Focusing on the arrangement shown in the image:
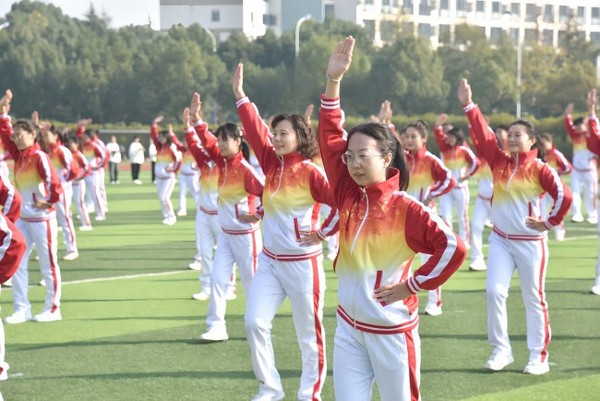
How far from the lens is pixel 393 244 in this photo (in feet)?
19.1

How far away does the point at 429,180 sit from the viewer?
1282cm

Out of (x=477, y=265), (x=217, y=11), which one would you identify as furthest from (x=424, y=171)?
(x=477, y=265)

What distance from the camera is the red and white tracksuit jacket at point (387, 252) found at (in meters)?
5.75

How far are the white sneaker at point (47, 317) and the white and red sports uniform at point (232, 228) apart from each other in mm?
2294

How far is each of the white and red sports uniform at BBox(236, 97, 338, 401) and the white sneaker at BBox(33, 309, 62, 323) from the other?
440 cm

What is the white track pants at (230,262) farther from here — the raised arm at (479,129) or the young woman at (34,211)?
the young woman at (34,211)

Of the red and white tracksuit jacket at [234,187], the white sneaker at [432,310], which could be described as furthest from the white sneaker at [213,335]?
the white sneaker at [432,310]

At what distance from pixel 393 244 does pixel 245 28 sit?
28.9 feet

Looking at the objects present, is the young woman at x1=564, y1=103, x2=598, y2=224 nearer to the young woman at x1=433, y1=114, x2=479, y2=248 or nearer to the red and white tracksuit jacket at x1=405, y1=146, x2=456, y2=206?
the young woman at x1=433, y1=114, x2=479, y2=248

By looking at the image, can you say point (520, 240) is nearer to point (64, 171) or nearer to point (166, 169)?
point (64, 171)

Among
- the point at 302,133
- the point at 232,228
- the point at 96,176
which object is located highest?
the point at 302,133

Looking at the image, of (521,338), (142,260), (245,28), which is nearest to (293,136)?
(521,338)

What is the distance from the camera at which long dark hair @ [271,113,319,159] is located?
836 cm

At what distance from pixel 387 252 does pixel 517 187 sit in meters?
4.11
